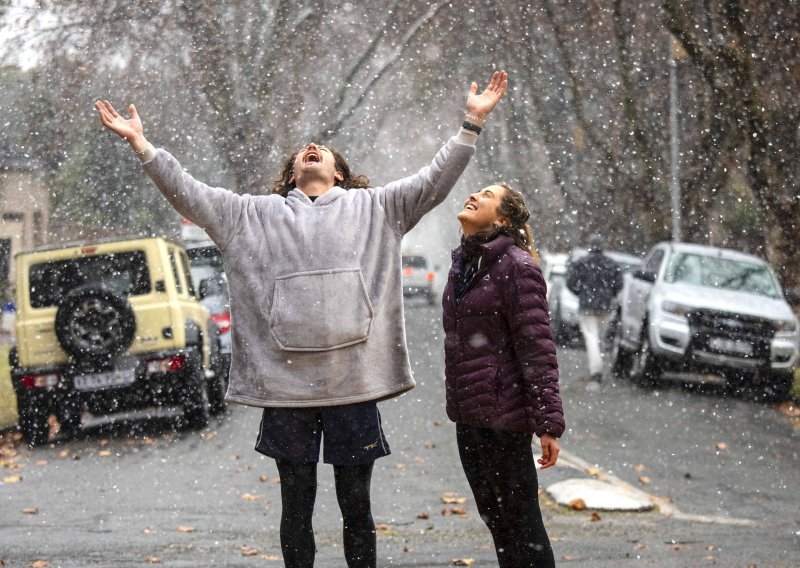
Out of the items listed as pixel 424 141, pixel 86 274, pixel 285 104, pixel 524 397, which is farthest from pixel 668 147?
pixel 524 397

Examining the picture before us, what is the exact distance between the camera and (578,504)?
25.4ft

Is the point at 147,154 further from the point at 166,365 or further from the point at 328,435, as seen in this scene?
the point at 166,365

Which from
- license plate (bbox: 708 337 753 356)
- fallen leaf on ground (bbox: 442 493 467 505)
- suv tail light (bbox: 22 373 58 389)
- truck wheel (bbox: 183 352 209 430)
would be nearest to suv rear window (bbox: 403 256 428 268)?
license plate (bbox: 708 337 753 356)

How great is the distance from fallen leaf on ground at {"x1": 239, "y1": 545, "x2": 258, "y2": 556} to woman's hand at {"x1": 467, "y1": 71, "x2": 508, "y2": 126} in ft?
9.68

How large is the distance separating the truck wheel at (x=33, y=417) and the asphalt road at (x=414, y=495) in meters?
0.25

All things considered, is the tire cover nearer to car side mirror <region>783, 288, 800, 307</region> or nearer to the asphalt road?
the asphalt road

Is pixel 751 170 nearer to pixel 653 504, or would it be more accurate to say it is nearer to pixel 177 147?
pixel 653 504

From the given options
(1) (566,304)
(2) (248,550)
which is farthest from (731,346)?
(2) (248,550)

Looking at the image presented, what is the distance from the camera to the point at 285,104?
2875cm

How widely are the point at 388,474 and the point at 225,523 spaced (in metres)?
2.17

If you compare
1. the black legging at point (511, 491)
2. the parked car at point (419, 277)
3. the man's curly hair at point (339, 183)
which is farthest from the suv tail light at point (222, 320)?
the parked car at point (419, 277)

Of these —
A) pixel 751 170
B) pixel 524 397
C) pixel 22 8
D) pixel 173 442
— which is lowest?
pixel 173 442

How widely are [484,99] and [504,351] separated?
0.87 meters

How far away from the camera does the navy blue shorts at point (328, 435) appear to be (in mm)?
4137
